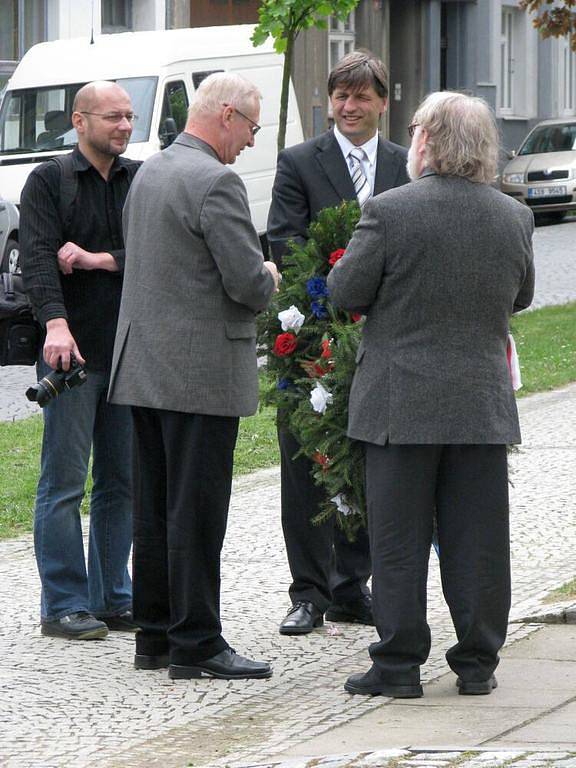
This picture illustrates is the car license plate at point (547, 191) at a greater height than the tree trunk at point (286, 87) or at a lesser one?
lesser

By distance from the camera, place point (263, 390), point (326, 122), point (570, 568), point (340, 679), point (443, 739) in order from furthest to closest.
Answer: point (326, 122) < point (570, 568) < point (263, 390) < point (340, 679) < point (443, 739)

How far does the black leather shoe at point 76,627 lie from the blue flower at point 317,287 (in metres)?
1.47

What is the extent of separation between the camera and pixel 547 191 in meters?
29.4

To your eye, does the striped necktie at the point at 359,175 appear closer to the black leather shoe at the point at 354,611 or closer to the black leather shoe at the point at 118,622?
the black leather shoe at the point at 354,611

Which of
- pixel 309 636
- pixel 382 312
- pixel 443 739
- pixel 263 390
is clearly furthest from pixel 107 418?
pixel 443 739

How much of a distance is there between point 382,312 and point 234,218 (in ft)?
1.94

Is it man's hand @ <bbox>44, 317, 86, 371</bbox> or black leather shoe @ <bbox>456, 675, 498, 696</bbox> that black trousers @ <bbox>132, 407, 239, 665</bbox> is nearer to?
man's hand @ <bbox>44, 317, 86, 371</bbox>

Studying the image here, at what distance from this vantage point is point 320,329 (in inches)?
234

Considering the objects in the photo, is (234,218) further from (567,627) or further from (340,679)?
(567,627)

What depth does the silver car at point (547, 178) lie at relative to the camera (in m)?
29.3

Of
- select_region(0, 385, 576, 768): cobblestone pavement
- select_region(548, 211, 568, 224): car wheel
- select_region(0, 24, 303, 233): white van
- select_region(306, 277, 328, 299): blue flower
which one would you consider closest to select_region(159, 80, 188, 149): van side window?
select_region(0, 24, 303, 233): white van

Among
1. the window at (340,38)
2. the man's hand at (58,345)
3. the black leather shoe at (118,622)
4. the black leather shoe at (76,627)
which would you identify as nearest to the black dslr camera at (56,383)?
the man's hand at (58,345)

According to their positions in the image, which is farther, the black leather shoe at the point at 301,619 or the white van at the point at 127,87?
the white van at the point at 127,87

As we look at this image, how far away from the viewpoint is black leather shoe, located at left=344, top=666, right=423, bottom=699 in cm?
532
